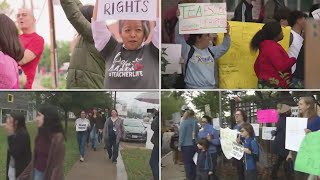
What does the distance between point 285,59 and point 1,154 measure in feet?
9.83

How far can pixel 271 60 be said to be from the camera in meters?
5.62

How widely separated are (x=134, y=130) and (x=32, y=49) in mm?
1281

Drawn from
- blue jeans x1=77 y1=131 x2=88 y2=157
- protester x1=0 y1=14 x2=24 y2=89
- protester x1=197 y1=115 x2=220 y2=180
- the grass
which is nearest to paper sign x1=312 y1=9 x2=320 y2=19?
protester x1=197 y1=115 x2=220 y2=180

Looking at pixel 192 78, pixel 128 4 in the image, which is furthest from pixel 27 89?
pixel 192 78

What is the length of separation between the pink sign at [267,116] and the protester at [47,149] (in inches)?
77.0

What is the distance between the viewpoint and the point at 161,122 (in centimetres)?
554

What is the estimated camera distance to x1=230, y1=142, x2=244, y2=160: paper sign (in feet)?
18.4

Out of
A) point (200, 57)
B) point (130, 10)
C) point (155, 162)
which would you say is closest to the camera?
point (130, 10)

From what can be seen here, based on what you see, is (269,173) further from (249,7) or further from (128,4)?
(128,4)

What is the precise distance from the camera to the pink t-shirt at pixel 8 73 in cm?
553

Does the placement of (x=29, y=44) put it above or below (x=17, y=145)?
above

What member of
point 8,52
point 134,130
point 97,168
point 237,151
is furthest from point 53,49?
point 237,151

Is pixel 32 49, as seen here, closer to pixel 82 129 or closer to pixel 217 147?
pixel 82 129

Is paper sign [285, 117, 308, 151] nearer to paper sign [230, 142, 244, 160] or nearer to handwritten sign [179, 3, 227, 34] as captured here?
paper sign [230, 142, 244, 160]
